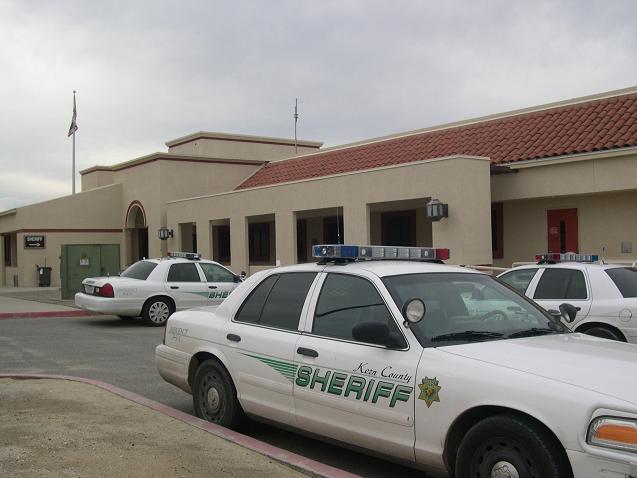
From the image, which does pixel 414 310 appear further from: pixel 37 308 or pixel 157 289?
pixel 37 308

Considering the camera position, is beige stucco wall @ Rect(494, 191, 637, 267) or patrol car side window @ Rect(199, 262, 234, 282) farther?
beige stucco wall @ Rect(494, 191, 637, 267)

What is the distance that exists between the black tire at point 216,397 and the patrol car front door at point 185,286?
9.31 meters

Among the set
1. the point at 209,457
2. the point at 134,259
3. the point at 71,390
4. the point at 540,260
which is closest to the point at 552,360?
the point at 209,457

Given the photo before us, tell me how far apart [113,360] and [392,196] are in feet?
34.3

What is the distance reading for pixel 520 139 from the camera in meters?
19.2

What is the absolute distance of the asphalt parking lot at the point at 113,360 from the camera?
5.81m

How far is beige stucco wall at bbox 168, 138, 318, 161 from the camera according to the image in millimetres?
33000

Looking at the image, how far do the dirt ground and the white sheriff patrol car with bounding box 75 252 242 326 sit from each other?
837cm

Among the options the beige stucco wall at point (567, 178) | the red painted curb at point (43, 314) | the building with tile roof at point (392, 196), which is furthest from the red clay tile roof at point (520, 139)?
the red painted curb at point (43, 314)

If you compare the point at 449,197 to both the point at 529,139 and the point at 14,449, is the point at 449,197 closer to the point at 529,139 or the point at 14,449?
the point at 529,139

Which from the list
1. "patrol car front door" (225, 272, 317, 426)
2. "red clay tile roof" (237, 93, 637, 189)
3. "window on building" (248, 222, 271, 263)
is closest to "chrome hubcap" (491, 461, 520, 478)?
"patrol car front door" (225, 272, 317, 426)

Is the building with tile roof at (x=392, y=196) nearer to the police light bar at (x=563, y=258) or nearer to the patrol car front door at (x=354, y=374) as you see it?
the police light bar at (x=563, y=258)

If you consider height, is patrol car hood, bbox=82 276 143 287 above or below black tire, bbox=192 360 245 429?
above

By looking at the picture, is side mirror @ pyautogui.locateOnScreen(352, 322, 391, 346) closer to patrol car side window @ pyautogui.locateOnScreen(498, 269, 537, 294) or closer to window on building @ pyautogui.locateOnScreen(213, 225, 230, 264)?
patrol car side window @ pyautogui.locateOnScreen(498, 269, 537, 294)
